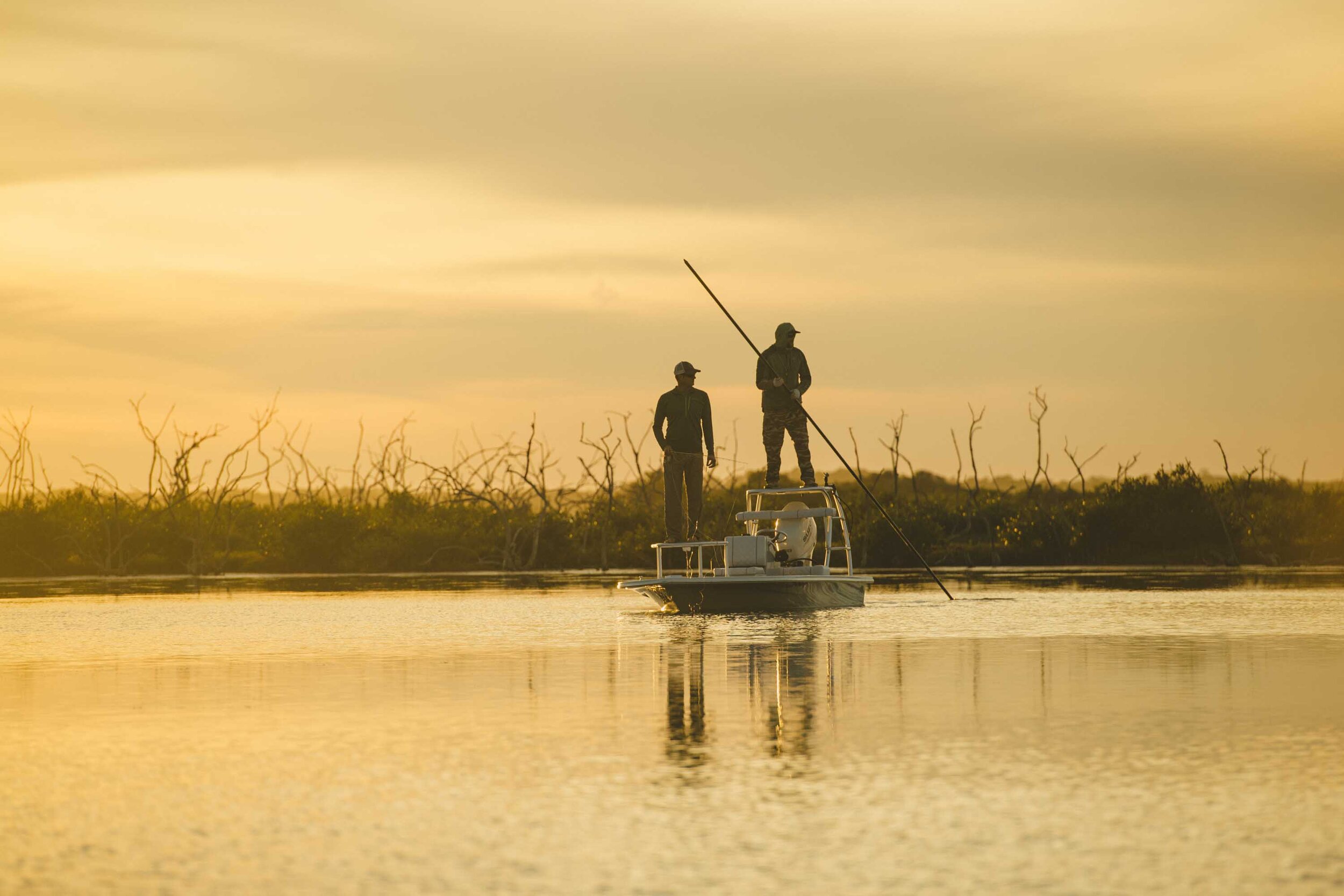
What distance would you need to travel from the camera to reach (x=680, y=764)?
24.6 feet

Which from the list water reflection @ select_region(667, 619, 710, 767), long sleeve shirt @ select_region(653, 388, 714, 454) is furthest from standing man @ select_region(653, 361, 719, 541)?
water reflection @ select_region(667, 619, 710, 767)

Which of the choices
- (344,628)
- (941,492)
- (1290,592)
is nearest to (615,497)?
(941,492)

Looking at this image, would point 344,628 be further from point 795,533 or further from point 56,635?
point 795,533

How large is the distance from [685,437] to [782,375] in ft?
4.53

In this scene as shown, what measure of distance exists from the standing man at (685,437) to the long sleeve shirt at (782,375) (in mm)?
743

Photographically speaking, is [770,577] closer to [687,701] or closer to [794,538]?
[794,538]

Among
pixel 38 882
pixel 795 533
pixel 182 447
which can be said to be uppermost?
pixel 182 447

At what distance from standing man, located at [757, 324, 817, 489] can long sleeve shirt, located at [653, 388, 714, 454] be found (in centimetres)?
74

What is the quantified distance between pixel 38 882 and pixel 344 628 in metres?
11.7

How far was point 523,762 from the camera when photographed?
759 centimetres

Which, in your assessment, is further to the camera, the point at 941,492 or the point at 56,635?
the point at 941,492

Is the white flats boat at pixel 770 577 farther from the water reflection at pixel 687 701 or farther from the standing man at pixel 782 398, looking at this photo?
the water reflection at pixel 687 701

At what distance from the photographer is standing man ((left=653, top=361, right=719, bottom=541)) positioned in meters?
20.4

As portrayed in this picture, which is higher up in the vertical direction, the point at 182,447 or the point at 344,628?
the point at 182,447
